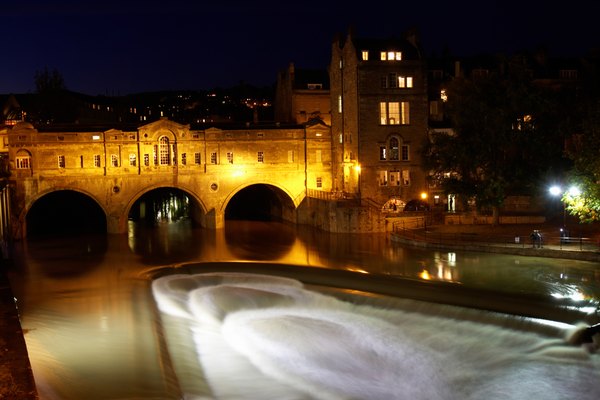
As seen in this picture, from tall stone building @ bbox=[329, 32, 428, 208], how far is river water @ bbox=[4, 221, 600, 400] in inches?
429

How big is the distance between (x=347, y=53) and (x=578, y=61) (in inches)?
865

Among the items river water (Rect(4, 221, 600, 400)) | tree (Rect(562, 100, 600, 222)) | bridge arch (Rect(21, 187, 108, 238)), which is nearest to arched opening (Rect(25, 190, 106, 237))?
bridge arch (Rect(21, 187, 108, 238))

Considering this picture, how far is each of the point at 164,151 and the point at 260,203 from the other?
1957cm

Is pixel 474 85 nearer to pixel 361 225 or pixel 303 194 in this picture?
pixel 361 225

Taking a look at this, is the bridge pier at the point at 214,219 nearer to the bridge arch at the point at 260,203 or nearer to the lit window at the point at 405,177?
the bridge arch at the point at 260,203

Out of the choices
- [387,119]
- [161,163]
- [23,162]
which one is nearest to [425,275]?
[387,119]

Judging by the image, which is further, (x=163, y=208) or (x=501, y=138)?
(x=163, y=208)

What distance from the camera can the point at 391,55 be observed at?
159 feet

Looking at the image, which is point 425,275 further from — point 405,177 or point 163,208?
point 163,208

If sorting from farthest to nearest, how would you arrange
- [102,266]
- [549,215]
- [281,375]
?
[549,215], [102,266], [281,375]

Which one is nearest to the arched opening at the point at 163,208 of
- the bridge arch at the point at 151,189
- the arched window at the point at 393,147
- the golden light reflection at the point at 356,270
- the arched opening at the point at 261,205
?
the bridge arch at the point at 151,189

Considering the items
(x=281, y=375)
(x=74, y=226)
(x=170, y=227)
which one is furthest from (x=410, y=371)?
(x=74, y=226)

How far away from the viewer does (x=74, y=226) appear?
2258 inches

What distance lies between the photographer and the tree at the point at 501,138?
1522 inches
